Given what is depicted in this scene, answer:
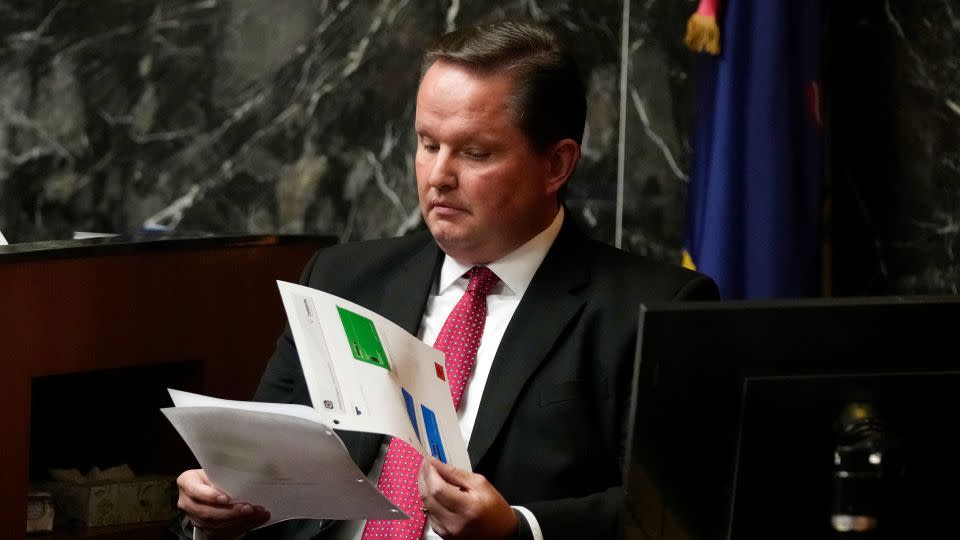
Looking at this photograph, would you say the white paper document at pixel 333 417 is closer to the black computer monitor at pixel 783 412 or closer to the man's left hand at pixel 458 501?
the man's left hand at pixel 458 501

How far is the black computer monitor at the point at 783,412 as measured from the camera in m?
1.34

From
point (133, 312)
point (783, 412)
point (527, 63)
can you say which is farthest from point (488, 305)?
point (783, 412)

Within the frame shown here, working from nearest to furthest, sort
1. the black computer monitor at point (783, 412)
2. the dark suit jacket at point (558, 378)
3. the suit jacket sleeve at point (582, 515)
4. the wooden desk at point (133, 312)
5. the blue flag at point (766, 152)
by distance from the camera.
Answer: the black computer monitor at point (783, 412) < the suit jacket sleeve at point (582, 515) < the dark suit jacket at point (558, 378) < the wooden desk at point (133, 312) < the blue flag at point (766, 152)

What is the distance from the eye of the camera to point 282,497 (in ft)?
6.13

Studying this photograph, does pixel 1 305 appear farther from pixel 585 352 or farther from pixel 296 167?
pixel 296 167

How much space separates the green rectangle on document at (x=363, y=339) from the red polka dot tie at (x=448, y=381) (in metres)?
0.34

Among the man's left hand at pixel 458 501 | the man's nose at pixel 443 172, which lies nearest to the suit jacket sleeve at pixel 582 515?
the man's left hand at pixel 458 501

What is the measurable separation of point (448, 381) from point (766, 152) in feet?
5.40

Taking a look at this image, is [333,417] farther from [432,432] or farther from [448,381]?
[448,381]

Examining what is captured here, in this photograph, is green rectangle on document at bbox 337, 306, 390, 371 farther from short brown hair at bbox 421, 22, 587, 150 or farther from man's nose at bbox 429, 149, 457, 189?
short brown hair at bbox 421, 22, 587, 150

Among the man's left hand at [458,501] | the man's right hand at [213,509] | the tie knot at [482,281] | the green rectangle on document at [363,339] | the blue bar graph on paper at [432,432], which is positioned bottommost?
the man's right hand at [213,509]

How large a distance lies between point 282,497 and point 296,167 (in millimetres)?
2087

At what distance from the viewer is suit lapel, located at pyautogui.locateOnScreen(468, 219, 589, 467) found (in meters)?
2.05

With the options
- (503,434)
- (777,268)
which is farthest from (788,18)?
(503,434)
